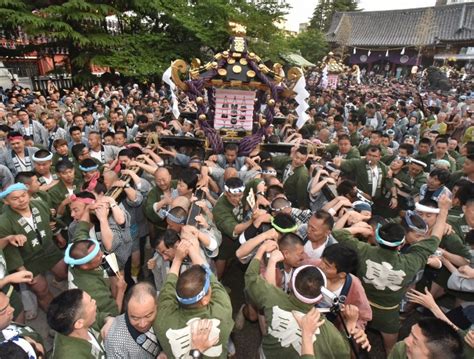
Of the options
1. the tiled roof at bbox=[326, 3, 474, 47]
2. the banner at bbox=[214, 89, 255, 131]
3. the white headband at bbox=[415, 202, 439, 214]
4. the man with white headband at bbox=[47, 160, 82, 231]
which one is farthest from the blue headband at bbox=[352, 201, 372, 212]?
the tiled roof at bbox=[326, 3, 474, 47]

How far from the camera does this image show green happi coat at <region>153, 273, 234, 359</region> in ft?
7.77


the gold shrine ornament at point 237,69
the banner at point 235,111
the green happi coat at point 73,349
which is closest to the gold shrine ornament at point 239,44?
the gold shrine ornament at point 237,69

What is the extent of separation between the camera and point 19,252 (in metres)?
3.83

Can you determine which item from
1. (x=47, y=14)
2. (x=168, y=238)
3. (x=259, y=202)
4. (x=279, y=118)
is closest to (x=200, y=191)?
(x=259, y=202)

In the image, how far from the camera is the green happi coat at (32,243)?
12.3ft

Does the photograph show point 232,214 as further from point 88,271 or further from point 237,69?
point 237,69

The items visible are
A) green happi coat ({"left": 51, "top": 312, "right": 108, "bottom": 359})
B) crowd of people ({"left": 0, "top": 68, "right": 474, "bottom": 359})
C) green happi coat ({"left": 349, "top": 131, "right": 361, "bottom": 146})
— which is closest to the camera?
green happi coat ({"left": 51, "top": 312, "right": 108, "bottom": 359})

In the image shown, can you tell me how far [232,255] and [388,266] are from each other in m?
2.30

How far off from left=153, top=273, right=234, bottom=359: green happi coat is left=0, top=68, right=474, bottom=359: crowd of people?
0.03 ft

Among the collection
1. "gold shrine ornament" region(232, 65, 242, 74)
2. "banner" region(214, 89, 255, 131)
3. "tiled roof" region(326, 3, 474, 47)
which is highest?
"tiled roof" region(326, 3, 474, 47)

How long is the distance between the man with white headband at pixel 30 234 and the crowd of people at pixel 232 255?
2 cm

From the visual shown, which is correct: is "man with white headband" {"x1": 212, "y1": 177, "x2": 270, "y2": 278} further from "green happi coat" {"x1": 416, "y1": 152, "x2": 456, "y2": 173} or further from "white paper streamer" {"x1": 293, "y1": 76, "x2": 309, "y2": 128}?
"green happi coat" {"x1": 416, "y1": 152, "x2": 456, "y2": 173}

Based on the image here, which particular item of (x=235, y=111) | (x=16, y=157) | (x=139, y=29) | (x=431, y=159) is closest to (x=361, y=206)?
(x=431, y=159)

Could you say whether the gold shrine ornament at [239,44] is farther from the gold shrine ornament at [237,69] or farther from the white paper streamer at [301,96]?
the white paper streamer at [301,96]
